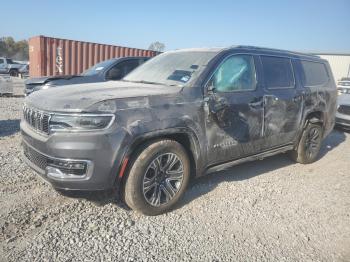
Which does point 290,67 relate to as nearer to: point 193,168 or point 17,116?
point 193,168

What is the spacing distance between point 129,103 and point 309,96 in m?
3.45

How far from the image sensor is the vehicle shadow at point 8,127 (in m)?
6.49

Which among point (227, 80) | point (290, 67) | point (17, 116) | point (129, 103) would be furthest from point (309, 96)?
point (17, 116)

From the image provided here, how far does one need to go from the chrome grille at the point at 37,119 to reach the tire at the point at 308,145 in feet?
13.5

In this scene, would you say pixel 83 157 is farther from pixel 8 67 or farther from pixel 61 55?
pixel 8 67

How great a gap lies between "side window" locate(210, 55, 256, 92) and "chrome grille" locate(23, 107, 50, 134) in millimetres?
1869

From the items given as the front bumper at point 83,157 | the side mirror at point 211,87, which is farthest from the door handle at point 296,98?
the front bumper at point 83,157

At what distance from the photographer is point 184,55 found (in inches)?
173

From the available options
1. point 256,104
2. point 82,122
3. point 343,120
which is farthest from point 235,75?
point 343,120

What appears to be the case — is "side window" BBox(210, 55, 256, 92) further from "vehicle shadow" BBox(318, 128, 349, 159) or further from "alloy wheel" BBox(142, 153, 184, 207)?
"vehicle shadow" BBox(318, 128, 349, 159)

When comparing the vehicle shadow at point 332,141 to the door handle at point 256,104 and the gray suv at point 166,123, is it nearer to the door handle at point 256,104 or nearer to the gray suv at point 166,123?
the gray suv at point 166,123

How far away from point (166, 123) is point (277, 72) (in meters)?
2.33

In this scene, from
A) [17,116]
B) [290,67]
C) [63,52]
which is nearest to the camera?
[290,67]

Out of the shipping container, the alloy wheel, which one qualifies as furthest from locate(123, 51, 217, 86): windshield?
the shipping container
